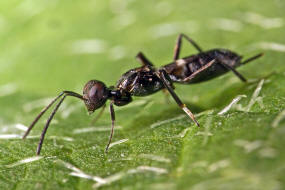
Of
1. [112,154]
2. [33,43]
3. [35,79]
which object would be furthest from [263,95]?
[33,43]

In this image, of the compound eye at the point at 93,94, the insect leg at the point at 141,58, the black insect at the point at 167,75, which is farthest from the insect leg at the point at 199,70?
the compound eye at the point at 93,94

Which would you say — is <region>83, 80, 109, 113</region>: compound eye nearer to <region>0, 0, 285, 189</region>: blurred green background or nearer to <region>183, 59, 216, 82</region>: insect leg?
<region>0, 0, 285, 189</region>: blurred green background

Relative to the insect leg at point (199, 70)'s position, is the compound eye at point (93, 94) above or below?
above

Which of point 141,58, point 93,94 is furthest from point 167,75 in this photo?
point 93,94

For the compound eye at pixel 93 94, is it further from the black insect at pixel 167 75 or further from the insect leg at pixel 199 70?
the insect leg at pixel 199 70

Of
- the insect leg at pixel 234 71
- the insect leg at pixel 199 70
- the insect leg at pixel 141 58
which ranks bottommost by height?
the insect leg at pixel 234 71
